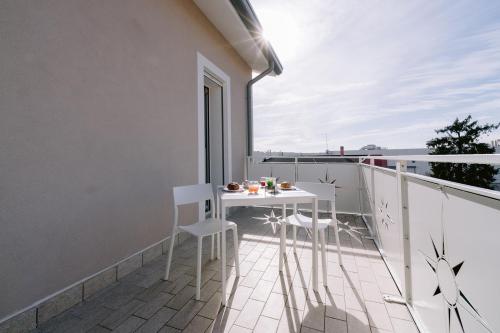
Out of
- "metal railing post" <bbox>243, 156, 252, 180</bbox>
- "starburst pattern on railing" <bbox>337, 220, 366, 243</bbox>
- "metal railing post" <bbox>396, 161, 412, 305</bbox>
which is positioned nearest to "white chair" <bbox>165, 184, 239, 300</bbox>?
"metal railing post" <bbox>396, 161, 412, 305</bbox>

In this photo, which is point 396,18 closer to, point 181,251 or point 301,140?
point 181,251

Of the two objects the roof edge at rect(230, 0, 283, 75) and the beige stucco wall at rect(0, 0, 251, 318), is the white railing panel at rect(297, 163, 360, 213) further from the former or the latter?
the beige stucco wall at rect(0, 0, 251, 318)

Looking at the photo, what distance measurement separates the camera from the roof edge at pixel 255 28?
10.3ft

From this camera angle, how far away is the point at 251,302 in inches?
61.4

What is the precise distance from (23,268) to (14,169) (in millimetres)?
609

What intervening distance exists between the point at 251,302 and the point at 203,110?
8.56 ft

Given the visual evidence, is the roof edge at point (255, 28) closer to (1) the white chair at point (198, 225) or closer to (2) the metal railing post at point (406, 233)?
(1) the white chair at point (198, 225)

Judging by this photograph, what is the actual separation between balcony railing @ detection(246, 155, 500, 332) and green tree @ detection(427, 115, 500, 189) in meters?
17.2

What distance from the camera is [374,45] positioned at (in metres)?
3.62

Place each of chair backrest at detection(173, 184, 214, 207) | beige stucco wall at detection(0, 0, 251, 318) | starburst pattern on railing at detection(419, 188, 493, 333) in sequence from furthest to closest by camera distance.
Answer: chair backrest at detection(173, 184, 214, 207) < beige stucco wall at detection(0, 0, 251, 318) < starburst pattern on railing at detection(419, 188, 493, 333)

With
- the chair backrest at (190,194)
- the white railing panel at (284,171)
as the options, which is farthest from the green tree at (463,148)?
the chair backrest at (190,194)

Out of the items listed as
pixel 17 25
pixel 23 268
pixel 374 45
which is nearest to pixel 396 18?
pixel 374 45

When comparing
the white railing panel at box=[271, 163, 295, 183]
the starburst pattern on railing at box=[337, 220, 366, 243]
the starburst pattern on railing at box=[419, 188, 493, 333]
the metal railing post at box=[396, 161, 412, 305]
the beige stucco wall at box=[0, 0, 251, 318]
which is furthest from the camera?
the white railing panel at box=[271, 163, 295, 183]

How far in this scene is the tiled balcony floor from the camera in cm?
134
